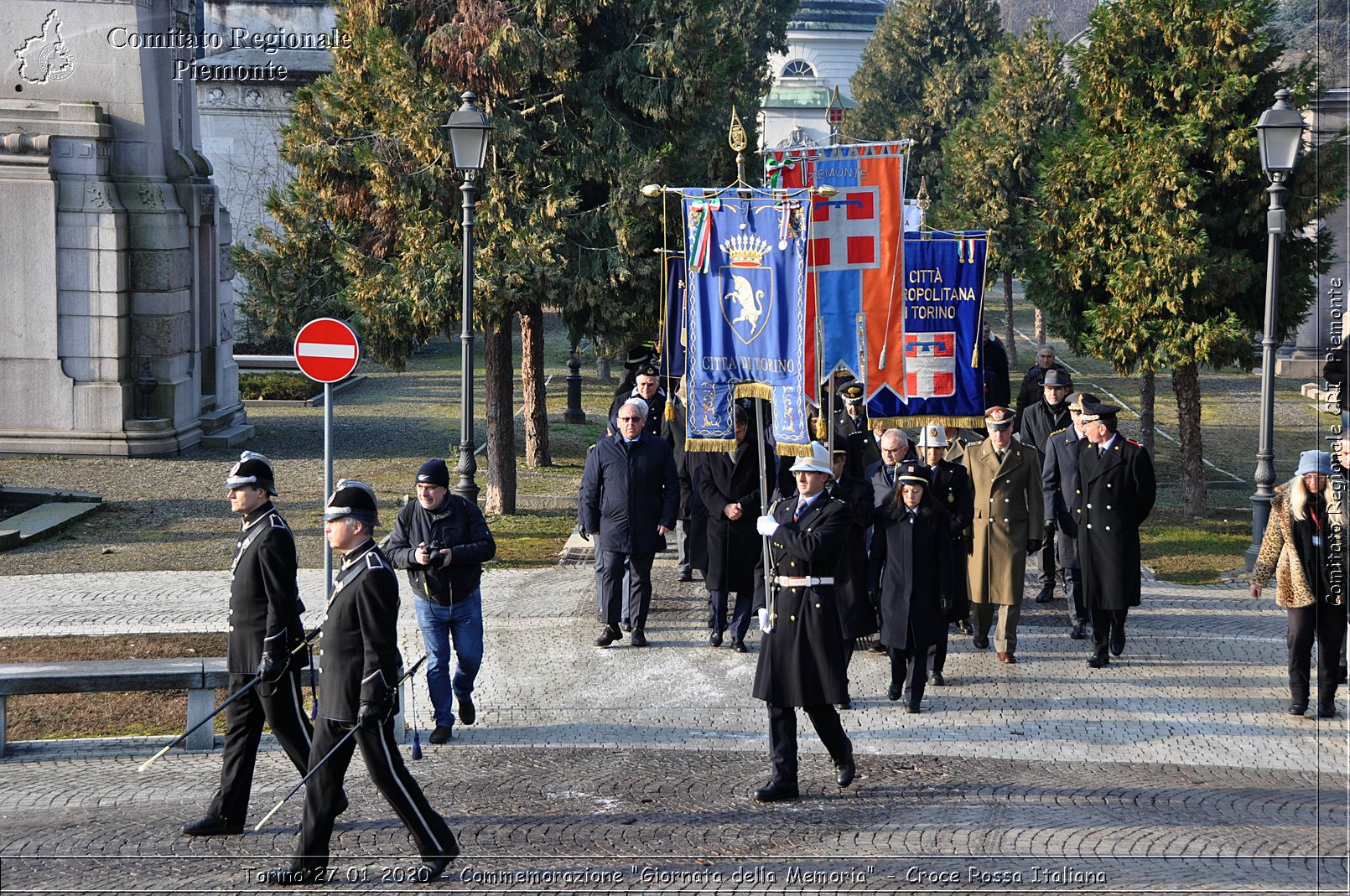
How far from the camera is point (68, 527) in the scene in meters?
17.2

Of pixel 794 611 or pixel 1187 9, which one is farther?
pixel 1187 9

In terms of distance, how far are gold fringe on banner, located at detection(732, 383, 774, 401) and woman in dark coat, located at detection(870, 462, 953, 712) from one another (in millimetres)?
1159

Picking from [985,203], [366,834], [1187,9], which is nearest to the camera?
[366,834]

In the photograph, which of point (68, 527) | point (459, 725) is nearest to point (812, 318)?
point (459, 725)

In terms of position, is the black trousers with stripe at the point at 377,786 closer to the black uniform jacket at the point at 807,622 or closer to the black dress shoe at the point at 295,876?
the black dress shoe at the point at 295,876

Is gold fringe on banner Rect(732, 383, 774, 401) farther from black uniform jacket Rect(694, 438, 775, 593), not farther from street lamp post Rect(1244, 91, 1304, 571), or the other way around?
street lamp post Rect(1244, 91, 1304, 571)

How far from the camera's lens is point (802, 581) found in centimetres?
884

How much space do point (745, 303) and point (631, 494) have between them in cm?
182

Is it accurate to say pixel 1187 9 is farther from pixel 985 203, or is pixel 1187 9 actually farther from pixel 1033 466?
pixel 985 203

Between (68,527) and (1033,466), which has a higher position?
(1033,466)

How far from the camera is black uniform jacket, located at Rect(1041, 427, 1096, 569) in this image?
12500mm

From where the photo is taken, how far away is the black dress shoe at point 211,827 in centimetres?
796

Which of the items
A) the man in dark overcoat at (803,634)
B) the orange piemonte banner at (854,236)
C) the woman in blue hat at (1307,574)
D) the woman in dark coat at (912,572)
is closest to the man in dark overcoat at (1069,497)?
the orange piemonte banner at (854,236)

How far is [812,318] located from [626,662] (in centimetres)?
292
